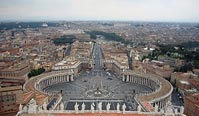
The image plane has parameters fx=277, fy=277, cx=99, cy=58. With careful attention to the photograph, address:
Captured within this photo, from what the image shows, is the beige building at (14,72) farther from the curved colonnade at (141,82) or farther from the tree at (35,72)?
the curved colonnade at (141,82)

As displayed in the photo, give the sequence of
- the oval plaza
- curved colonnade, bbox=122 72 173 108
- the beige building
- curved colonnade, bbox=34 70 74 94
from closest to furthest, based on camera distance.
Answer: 1. the oval plaza
2. curved colonnade, bbox=122 72 173 108
3. curved colonnade, bbox=34 70 74 94
4. the beige building

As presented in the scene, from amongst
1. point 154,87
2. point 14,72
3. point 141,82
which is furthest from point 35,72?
point 154,87

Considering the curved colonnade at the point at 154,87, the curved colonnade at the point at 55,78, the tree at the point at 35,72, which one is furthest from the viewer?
the tree at the point at 35,72

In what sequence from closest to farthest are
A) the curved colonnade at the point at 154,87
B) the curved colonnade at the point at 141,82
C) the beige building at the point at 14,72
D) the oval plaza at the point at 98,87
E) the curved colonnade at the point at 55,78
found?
the oval plaza at the point at 98,87 → the curved colonnade at the point at 154,87 → the curved colonnade at the point at 141,82 → the curved colonnade at the point at 55,78 → the beige building at the point at 14,72

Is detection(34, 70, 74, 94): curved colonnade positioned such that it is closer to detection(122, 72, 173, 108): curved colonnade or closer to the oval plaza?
the oval plaza

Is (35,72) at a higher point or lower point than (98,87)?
higher

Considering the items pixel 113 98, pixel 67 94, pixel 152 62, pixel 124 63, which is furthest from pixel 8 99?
pixel 152 62

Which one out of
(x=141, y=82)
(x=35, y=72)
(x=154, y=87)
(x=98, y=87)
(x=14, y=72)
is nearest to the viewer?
(x=98, y=87)

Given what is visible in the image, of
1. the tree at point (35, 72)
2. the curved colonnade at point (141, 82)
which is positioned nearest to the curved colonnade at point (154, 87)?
the curved colonnade at point (141, 82)

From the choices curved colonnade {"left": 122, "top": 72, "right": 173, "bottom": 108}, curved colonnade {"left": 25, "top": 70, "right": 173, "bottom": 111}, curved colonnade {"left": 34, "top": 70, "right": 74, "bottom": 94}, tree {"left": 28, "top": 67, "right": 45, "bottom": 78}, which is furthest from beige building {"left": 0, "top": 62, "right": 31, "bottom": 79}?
curved colonnade {"left": 122, "top": 72, "right": 173, "bottom": 108}

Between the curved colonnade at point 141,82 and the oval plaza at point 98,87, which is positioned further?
the curved colonnade at point 141,82

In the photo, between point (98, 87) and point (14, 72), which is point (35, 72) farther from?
point (98, 87)
